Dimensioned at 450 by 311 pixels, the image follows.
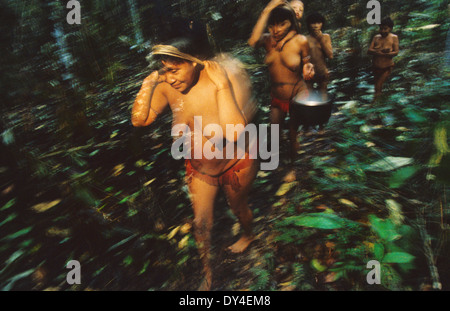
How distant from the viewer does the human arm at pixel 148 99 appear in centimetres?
100

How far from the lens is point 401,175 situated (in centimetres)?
138

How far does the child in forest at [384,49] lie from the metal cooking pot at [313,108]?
58cm

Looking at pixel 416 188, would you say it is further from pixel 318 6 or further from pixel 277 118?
pixel 318 6

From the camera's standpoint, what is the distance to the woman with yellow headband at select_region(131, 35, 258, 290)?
3.13 ft

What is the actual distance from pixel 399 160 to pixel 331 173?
35 centimetres

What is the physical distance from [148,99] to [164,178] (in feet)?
1.19

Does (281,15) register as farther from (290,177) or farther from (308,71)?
(290,177)

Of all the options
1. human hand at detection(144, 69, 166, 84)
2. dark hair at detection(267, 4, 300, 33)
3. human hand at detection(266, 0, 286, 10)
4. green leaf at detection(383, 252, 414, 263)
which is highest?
human hand at detection(266, 0, 286, 10)

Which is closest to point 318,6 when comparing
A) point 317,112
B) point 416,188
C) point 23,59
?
point 317,112

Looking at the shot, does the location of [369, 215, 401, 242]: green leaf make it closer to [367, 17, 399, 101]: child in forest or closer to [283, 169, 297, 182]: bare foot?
[283, 169, 297, 182]: bare foot

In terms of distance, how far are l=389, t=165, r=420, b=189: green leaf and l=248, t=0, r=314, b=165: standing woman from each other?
559 mm

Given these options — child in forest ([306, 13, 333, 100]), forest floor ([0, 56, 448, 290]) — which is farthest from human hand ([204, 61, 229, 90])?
child in forest ([306, 13, 333, 100])

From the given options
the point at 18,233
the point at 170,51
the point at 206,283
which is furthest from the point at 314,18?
the point at 18,233
